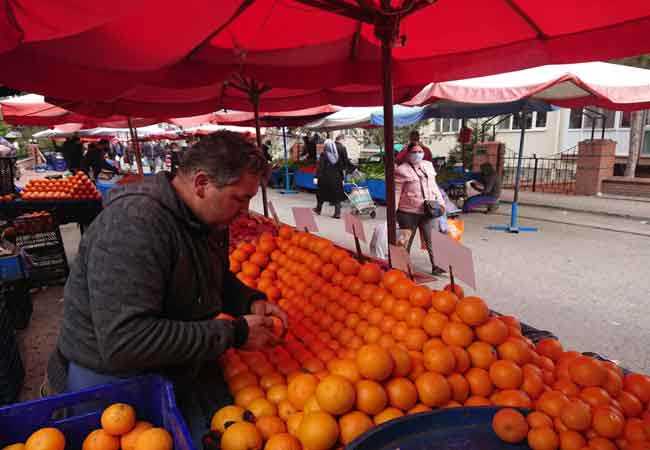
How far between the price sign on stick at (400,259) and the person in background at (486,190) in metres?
8.72

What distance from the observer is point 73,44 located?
8.02ft

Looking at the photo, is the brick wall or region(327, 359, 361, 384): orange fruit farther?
the brick wall

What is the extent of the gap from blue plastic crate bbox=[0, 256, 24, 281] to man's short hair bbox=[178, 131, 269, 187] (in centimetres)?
374

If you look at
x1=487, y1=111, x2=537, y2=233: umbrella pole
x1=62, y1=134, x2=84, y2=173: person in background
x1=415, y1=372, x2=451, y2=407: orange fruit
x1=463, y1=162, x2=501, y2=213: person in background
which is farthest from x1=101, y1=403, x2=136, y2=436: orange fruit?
x1=62, y1=134, x2=84, y2=173: person in background

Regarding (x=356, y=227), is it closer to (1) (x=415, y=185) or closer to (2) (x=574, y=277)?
(1) (x=415, y=185)

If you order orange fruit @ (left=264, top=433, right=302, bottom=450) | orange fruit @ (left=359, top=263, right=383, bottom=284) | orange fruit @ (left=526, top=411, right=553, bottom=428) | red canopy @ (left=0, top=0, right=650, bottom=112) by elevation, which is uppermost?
red canopy @ (left=0, top=0, right=650, bottom=112)

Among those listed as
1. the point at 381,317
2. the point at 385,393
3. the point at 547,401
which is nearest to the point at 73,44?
the point at 381,317

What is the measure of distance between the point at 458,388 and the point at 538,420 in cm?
29

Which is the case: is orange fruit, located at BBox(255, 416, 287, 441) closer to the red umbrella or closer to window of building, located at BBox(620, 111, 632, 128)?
the red umbrella

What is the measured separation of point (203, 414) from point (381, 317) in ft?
2.91

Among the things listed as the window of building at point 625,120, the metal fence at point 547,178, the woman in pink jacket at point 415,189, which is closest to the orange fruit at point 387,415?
the woman in pink jacket at point 415,189

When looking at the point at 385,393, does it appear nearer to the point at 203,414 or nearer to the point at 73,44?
the point at 203,414

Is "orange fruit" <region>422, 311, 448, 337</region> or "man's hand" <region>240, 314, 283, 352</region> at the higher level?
"man's hand" <region>240, 314, 283, 352</region>

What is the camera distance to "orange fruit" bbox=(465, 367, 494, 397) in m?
1.49
